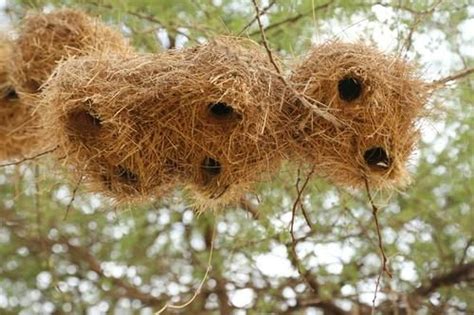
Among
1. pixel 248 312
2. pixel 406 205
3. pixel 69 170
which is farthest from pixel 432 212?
pixel 69 170

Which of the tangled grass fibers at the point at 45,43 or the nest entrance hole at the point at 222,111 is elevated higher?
the tangled grass fibers at the point at 45,43

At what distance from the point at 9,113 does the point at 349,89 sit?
0.96 m

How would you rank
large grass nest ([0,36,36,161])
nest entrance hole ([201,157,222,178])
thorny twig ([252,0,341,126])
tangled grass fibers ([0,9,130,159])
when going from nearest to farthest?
thorny twig ([252,0,341,126]), nest entrance hole ([201,157,222,178]), tangled grass fibers ([0,9,130,159]), large grass nest ([0,36,36,161])

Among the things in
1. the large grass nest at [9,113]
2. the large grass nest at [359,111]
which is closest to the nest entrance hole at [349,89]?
the large grass nest at [359,111]

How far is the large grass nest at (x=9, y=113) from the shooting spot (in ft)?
6.94

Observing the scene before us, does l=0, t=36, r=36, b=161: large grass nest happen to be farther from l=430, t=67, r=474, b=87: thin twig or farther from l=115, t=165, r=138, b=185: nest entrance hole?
l=430, t=67, r=474, b=87: thin twig

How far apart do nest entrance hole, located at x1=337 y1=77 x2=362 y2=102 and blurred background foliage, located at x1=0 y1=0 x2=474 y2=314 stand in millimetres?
308

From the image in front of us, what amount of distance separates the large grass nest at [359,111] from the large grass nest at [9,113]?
838mm

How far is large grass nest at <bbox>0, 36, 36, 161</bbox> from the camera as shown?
212cm

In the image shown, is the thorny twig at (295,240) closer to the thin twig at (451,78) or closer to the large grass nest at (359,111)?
the large grass nest at (359,111)

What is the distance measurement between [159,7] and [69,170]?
75 centimetres

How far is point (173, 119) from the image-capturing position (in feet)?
4.87

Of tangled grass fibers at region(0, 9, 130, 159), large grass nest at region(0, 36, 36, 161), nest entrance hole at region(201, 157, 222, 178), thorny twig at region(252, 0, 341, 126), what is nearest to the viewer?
thorny twig at region(252, 0, 341, 126)

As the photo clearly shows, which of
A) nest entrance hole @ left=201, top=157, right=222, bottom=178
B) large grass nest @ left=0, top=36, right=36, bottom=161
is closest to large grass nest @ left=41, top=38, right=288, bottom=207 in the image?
nest entrance hole @ left=201, top=157, right=222, bottom=178
